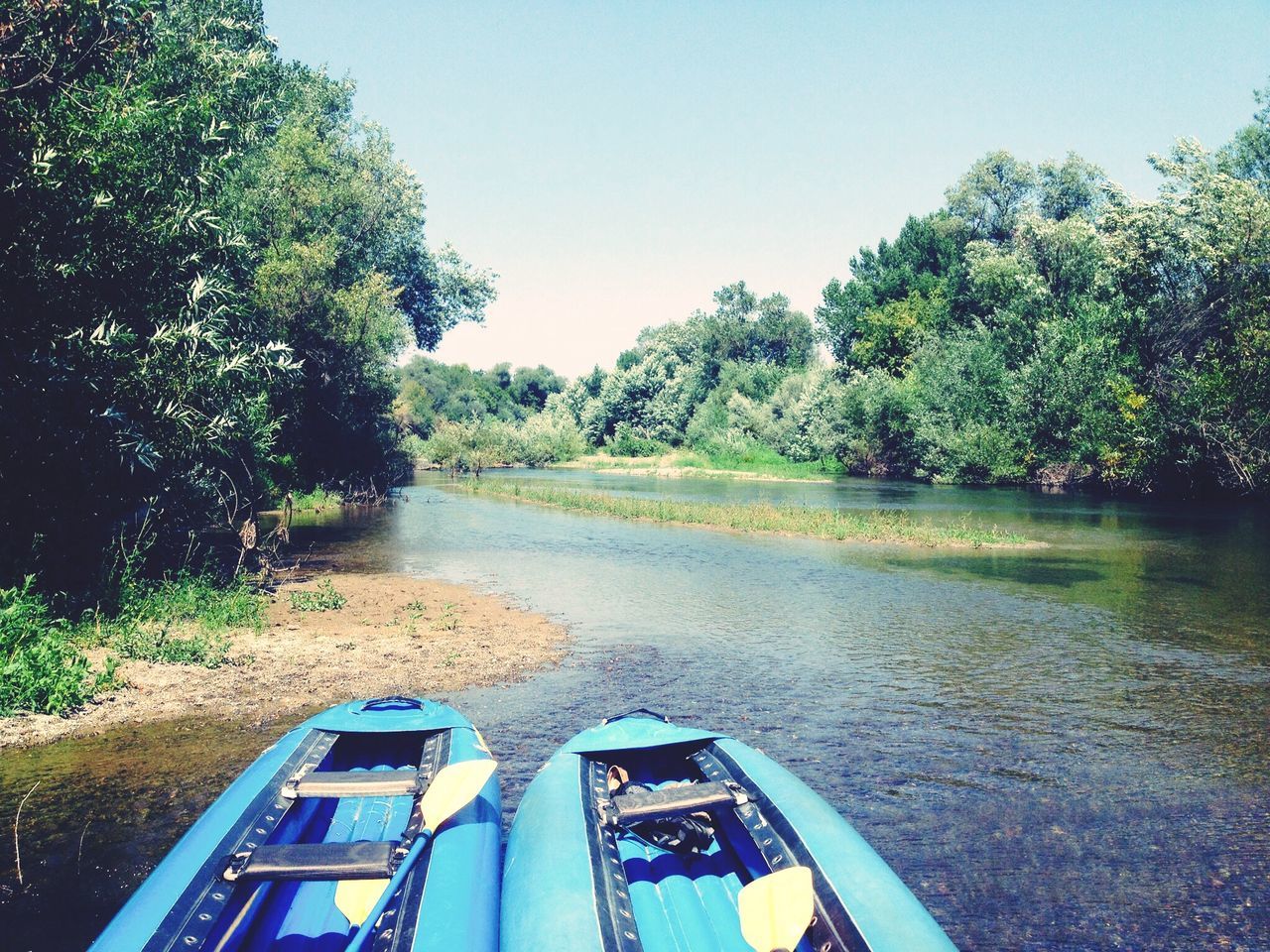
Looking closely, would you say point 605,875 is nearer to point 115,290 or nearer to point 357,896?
point 357,896

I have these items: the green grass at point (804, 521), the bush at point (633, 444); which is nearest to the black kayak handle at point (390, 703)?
the green grass at point (804, 521)

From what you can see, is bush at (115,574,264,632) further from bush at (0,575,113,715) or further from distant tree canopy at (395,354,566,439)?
distant tree canopy at (395,354,566,439)

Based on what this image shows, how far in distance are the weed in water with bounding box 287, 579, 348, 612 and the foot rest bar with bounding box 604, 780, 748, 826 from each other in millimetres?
8568

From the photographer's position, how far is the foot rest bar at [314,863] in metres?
3.57

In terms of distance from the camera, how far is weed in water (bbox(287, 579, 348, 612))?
11938 millimetres

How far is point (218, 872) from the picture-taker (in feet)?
11.6

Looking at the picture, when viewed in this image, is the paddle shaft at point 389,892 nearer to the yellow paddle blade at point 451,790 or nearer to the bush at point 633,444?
the yellow paddle blade at point 451,790

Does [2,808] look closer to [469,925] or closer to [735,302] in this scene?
[469,925]

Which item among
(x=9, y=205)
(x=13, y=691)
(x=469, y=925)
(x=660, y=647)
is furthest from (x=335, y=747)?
(x=9, y=205)

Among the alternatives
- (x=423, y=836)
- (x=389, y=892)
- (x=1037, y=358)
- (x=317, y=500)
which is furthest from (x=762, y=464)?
(x=389, y=892)

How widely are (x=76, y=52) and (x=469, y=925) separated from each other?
436 inches

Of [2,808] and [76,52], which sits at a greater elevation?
[76,52]

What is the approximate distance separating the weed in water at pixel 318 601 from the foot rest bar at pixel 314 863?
8.62 m

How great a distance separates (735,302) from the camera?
8550 centimetres
